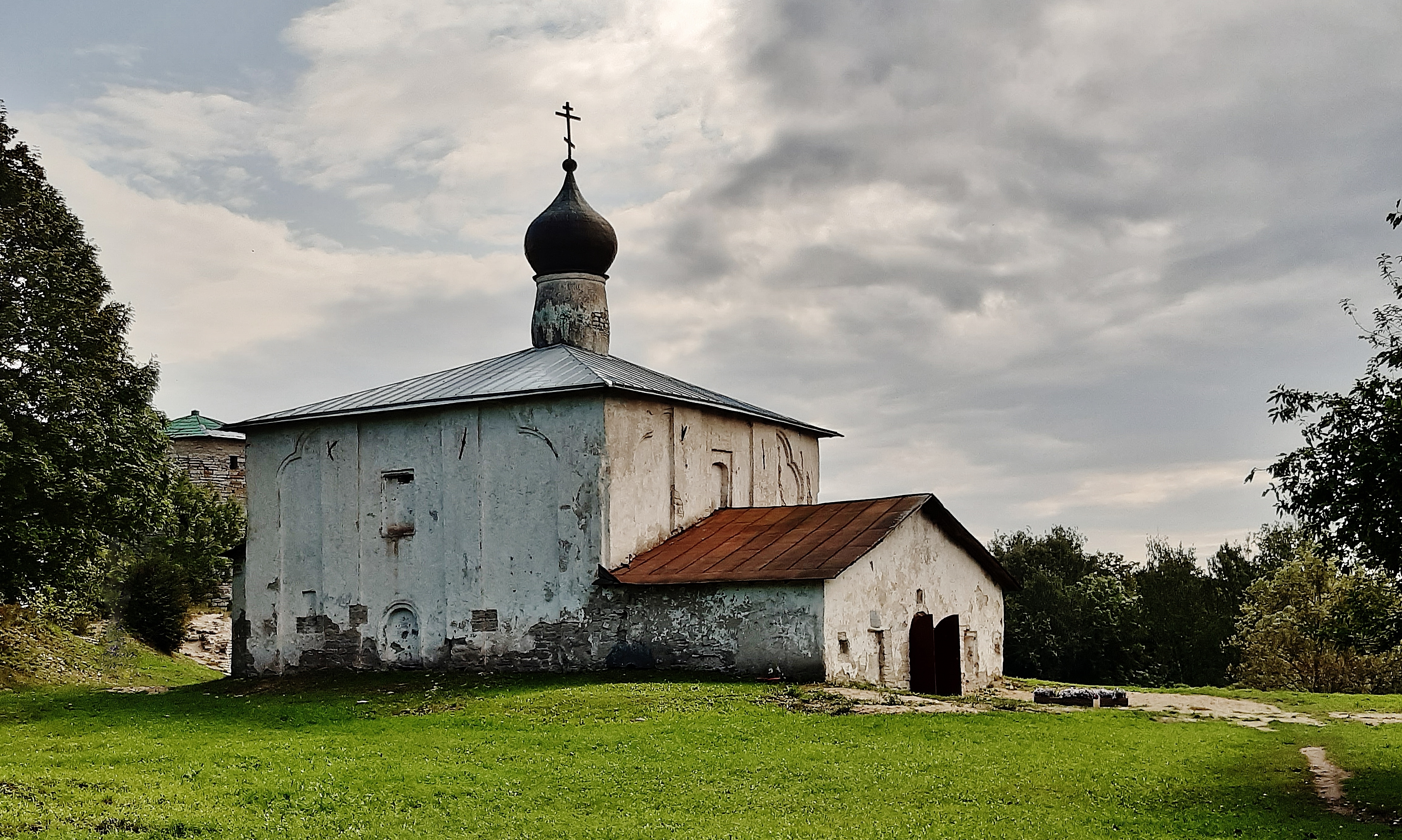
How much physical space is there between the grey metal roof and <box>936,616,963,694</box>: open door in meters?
5.58

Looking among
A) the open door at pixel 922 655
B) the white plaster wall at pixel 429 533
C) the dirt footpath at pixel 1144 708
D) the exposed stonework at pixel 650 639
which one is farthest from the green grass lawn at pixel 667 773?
the open door at pixel 922 655

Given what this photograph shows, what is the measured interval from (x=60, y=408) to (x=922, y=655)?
15.3m

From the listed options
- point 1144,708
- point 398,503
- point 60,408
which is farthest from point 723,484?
point 60,408

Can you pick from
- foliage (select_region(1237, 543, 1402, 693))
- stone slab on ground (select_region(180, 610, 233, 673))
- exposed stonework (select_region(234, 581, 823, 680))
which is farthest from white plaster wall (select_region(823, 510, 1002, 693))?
stone slab on ground (select_region(180, 610, 233, 673))

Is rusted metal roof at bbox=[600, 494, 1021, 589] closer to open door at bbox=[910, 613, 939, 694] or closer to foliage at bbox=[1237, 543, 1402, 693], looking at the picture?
open door at bbox=[910, 613, 939, 694]

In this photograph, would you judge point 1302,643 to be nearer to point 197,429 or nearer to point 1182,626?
point 1182,626

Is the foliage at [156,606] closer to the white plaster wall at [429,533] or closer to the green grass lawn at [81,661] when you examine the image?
the green grass lawn at [81,661]

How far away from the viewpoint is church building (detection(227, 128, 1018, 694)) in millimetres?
18984

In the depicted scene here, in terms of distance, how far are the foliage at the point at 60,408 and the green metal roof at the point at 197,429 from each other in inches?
744

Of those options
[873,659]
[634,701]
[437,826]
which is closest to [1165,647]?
[873,659]

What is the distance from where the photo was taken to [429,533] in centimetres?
2205

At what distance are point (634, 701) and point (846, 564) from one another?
4.01 m

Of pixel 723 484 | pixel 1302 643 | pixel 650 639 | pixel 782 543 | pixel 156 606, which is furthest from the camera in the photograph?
pixel 156 606

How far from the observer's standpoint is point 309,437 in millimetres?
23703
